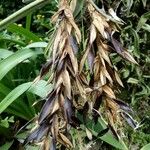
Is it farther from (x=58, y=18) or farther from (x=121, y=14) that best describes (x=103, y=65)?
(x=121, y=14)

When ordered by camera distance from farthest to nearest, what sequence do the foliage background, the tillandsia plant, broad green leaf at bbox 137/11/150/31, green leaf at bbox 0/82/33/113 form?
broad green leaf at bbox 137/11/150/31 < the foliage background < green leaf at bbox 0/82/33/113 < the tillandsia plant

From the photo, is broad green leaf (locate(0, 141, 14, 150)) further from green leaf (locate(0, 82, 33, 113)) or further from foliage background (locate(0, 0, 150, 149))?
green leaf (locate(0, 82, 33, 113))

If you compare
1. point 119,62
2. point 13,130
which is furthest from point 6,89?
point 119,62

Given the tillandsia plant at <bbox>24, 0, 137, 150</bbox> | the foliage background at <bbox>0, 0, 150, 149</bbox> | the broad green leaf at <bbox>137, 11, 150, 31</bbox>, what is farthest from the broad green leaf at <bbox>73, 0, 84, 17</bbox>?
the broad green leaf at <bbox>137, 11, 150, 31</bbox>

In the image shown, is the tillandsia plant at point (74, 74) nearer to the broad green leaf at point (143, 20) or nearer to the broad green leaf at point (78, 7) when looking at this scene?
the broad green leaf at point (78, 7)

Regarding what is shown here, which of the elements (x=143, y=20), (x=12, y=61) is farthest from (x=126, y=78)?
(x=12, y=61)

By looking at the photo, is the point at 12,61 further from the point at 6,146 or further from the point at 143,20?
the point at 143,20
